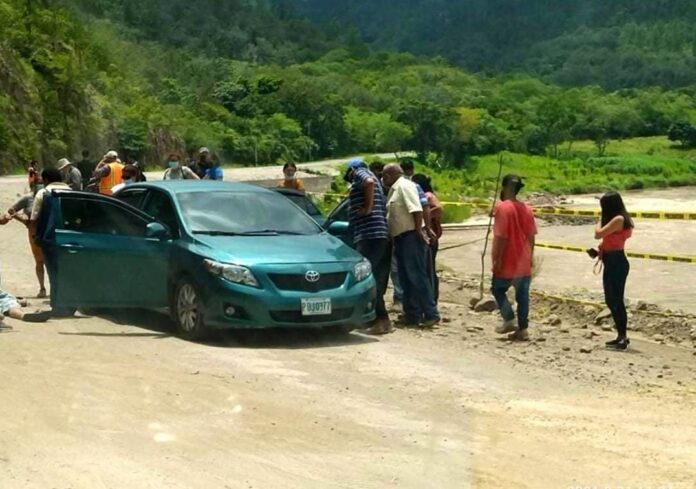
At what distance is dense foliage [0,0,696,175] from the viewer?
50.5m

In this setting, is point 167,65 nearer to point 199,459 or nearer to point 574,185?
point 574,185

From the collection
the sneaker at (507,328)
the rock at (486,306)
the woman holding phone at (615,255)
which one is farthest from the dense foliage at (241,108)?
the woman holding phone at (615,255)

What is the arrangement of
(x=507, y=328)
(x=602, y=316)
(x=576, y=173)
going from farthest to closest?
(x=576, y=173), (x=602, y=316), (x=507, y=328)

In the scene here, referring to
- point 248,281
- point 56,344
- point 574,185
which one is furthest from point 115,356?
point 574,185

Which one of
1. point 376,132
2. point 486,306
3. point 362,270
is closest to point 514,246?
point 362,270

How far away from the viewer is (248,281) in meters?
11.2

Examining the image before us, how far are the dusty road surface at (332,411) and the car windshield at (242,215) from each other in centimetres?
104

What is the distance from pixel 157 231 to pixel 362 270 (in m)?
1.99

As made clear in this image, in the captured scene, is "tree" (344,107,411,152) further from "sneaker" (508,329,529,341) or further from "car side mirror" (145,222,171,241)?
"car side mirror" (145,222,171,241)

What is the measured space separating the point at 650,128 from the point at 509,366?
137535mm

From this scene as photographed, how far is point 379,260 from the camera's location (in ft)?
41.5

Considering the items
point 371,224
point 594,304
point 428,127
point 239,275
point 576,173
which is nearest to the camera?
point 239,275

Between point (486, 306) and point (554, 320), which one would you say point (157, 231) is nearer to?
point (486, 306)

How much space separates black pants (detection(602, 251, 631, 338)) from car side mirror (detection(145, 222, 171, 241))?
14.0 ft
